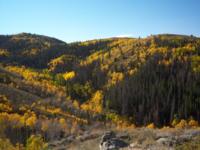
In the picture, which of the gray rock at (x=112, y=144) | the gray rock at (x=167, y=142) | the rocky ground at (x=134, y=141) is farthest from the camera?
the gray rock at (x=112, y=144)

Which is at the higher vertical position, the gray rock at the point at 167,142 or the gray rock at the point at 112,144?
the gray rock at the point at 167,142

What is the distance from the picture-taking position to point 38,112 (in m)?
Answer: 153

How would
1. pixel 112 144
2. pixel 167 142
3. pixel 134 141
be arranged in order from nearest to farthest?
pixel 167 142, pixel 112 144, pixel 134 141

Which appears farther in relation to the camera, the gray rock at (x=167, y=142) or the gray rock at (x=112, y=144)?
the gray rock at (x=112, y=144)

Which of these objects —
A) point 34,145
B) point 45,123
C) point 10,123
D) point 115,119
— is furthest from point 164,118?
point 34,145

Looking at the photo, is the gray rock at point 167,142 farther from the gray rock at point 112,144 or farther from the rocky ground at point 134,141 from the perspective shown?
the gray rock at point 112,144

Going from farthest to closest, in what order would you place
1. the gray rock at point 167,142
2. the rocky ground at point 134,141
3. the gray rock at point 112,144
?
the gray rock at point 112,144
the rocky ground at point 134,141
the gray rock at point 167,142

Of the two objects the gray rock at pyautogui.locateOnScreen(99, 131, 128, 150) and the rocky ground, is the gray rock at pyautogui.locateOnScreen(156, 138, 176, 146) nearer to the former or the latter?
the rocky ground

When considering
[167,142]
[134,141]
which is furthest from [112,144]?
[167,142]

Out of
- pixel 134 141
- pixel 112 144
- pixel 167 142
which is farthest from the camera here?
pixel 134 141

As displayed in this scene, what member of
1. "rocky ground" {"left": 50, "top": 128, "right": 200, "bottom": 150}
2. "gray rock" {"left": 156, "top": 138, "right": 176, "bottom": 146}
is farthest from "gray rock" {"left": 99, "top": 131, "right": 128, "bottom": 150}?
"gray rock" {"left": 156, "top": 138, "right": 176, "bottom": 146}

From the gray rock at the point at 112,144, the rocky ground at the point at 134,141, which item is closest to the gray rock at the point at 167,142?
the rocky ground at the point at 134,141

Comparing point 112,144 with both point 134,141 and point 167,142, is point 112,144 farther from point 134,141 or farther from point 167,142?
point 167,142

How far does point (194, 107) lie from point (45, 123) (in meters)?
102
